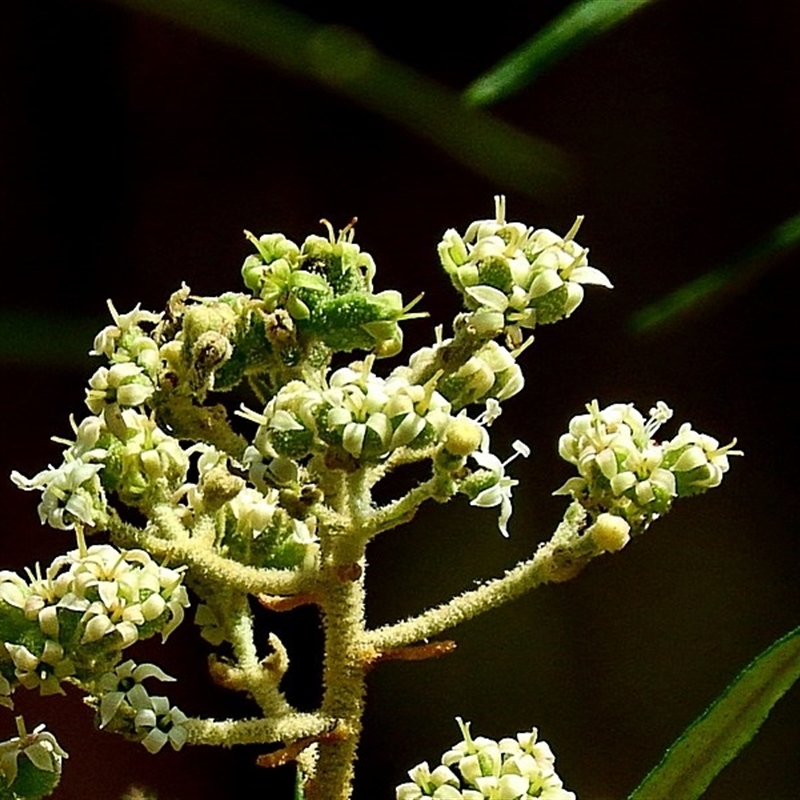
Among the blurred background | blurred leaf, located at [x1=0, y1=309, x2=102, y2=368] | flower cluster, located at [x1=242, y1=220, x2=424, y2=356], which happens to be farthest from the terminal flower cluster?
the blurred background

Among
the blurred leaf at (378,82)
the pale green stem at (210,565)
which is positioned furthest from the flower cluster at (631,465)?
the blurred leaf at (378,82)

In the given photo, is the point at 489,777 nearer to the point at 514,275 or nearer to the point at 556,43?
the point at 514,275

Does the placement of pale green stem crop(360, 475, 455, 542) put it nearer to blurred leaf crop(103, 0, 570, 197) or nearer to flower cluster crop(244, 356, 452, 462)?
flower cluster crop(244, 356, 452, 462)

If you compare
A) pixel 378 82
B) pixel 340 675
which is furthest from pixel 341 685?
pixel 378 82

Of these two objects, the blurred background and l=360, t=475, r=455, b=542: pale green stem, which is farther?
Result: the blurred background

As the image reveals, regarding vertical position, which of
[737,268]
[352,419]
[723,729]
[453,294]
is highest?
[453,294]

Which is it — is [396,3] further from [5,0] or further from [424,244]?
[5,0]
